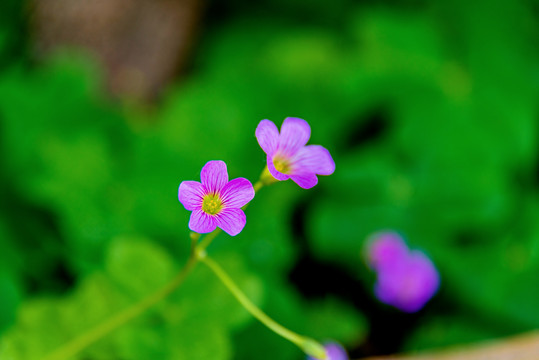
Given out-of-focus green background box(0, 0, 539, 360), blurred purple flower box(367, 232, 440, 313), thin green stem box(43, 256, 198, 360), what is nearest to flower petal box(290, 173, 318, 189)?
thin green stem box(43, 256, 198, 360)

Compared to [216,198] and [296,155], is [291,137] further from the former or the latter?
[216,198]

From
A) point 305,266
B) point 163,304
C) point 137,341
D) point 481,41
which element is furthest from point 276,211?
point 481,41

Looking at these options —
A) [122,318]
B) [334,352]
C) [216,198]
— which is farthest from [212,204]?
[334,352]

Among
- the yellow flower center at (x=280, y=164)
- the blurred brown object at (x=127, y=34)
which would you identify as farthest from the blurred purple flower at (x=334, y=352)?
the blurred brown object at (x=127, y=34)

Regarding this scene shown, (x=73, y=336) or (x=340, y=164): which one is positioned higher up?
(x=340, y=164)

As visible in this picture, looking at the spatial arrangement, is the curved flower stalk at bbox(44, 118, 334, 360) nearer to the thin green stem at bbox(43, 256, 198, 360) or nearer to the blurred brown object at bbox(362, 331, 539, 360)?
the thin green stem at bbox(43, 256, 198, 360)

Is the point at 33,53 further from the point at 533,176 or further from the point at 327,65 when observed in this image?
the point at 533,176
